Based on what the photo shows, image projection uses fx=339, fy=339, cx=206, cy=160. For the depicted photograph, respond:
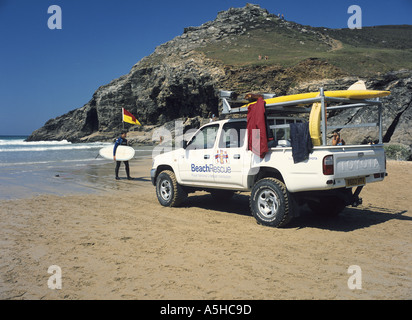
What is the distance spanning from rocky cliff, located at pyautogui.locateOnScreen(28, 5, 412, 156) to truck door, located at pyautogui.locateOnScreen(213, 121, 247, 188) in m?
17.0

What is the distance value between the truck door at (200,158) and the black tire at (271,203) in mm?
1413

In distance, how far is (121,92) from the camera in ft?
240

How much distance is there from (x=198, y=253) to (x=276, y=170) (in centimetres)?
241

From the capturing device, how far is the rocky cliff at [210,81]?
33.2 m

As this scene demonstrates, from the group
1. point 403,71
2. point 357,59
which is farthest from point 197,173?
point 357,59

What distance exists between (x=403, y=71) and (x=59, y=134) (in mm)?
80124

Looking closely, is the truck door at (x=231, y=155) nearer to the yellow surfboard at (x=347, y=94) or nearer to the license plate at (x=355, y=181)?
the yellow surfboard at (x=347, y=94)

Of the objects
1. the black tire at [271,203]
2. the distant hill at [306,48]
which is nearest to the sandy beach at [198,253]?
the black tire at [271,203]

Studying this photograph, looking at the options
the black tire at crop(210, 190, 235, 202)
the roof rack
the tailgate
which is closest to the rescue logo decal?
the roof rack

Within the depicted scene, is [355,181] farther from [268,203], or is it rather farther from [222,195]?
[222,195]

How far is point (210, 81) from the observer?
50.5m

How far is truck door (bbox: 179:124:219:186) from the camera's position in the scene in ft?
25.1
